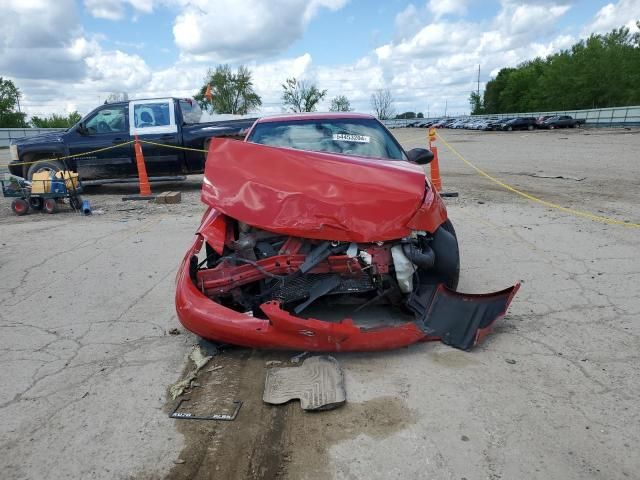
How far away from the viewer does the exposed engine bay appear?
3297 millimetres

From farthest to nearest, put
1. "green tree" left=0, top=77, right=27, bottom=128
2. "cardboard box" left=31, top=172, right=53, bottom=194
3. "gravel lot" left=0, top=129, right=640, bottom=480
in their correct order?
"green tree" left=0, top=77, right=27, bottom=128 → "cardboard box" left=31, top=172, right=53, bottom=194 → "gravel lot" left=0, top=129, right=640, bottom=480

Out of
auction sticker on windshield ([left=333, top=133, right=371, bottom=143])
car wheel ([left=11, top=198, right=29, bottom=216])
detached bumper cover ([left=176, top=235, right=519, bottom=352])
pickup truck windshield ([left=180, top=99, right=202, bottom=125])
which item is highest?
pickup truck windshield ([left=180, top=99, right=202, bottom=125])

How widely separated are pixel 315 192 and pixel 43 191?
719cm

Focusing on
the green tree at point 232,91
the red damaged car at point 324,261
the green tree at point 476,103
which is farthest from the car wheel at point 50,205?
the green tree at point 476,103

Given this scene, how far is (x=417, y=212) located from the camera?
339cm

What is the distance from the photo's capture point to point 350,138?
4828 millimetres

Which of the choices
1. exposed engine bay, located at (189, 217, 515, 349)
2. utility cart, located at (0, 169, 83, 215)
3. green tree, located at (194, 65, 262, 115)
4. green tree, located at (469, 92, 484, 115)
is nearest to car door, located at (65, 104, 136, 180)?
utility cart, located at (0, 169, 83, 215)

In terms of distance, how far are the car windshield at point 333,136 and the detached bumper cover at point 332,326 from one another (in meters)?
1.70

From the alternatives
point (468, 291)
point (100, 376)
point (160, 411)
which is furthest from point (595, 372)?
point (100, 376)

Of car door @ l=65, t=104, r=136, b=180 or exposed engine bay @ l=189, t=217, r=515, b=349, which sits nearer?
exposed engine bay @ l=189, t=217, r=515, b=349

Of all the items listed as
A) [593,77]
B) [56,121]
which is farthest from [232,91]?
[593,77]

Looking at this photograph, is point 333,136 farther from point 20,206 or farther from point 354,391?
point 20,206

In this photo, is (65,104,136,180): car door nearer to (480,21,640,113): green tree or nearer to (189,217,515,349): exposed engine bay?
(189,217,515,349): exposed engine bay

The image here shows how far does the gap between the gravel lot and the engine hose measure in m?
0.58
